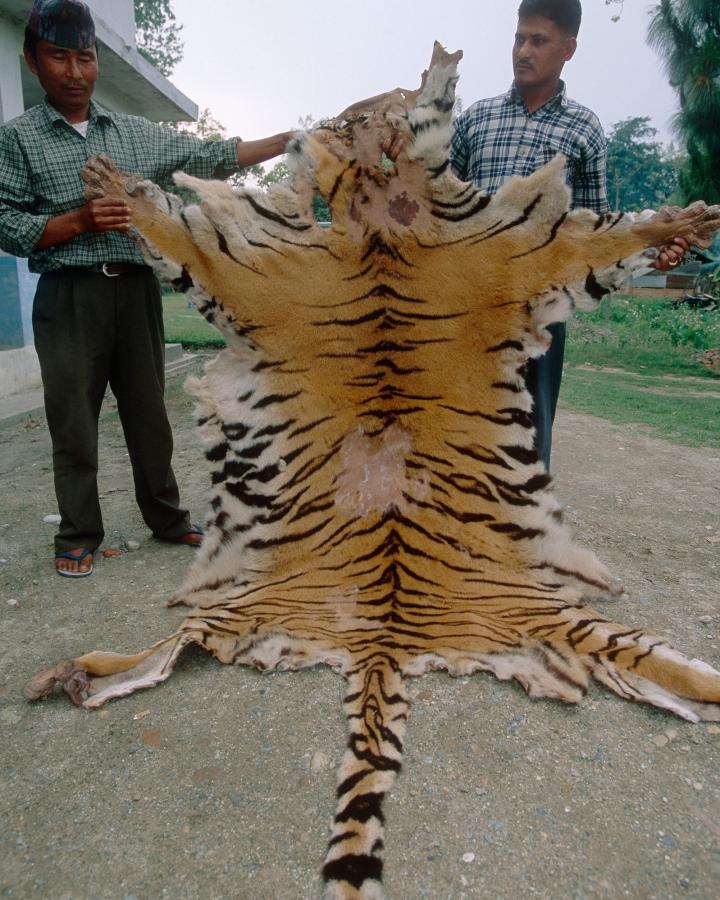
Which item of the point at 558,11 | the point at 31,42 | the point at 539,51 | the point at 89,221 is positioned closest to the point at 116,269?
the point at 89,221

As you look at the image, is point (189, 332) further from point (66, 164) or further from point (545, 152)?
point (545, 152)

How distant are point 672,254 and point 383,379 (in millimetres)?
1157

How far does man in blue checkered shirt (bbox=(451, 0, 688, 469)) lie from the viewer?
2916 millimetres

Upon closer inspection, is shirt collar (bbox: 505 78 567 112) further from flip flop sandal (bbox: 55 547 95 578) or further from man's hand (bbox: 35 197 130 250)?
flip flop sandal (bbox: 55 547 95 578)

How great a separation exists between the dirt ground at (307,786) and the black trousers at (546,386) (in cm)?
81

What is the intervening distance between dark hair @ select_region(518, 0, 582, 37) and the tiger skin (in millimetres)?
797

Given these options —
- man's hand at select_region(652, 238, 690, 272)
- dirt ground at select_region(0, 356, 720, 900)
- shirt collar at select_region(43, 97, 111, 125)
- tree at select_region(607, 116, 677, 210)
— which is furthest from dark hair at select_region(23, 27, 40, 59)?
tree at select_region(607, 116, 677, 210)

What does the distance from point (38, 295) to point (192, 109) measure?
33.8 ft

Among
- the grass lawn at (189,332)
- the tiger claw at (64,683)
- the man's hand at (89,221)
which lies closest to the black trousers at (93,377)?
the man's hand at (89,221)

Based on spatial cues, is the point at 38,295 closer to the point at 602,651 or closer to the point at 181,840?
the point at 181,840

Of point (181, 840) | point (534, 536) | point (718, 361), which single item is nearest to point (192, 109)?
point (718, 361)

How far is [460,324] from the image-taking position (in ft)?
8.68

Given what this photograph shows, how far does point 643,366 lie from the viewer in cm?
1068

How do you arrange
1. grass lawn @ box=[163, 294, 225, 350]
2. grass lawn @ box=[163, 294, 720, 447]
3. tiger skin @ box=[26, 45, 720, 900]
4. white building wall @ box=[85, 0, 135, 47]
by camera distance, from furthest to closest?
grass lawn @ box=[163, 294, 225, 350] < white building wall @ box=[85, 0, 135, 47] < grass lawn @ box=[163, 294, 720, 447] < tiger skin @ box=[26, 45, 720, 900]
